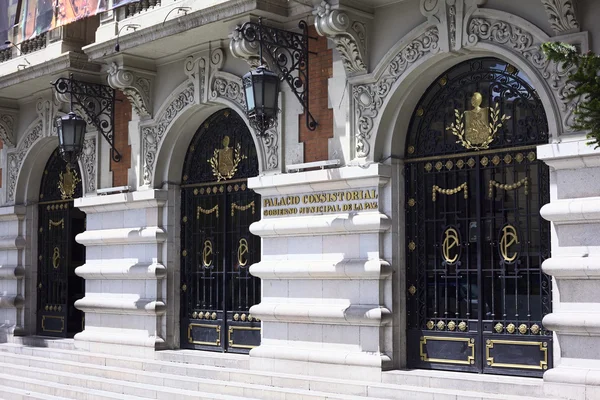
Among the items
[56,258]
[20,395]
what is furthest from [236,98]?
[56,258]

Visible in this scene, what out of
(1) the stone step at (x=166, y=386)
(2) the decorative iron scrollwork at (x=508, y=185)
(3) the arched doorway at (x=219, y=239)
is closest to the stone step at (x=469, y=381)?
(1) the stone step at (x=166, y=386)

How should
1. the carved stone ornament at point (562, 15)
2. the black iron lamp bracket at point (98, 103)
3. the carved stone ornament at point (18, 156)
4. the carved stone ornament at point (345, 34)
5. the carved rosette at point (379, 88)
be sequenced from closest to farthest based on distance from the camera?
the carved stone ornament at point (562, 15)
the carved rosette at point (379, 88)
the carved stone ornament at point (345, 34)
the black iron lamp bracket at point (98, 103)
the carved stone ornament at point (18, 156)

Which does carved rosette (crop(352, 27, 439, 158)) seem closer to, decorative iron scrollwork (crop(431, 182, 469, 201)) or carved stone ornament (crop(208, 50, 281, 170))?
decorative iron scrollwork (crop(431, 182, 469, 201))

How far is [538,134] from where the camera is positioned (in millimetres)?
11773

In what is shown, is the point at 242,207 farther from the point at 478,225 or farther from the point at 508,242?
the point at 508,242

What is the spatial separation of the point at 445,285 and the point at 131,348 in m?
6.35

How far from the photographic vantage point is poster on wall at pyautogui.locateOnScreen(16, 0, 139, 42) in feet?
54.1

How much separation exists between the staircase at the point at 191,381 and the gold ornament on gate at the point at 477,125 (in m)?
2.98

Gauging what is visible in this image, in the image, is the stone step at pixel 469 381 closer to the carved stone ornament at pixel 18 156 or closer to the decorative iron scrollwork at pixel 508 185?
the decorative iron scrollwork at pixel 508 185

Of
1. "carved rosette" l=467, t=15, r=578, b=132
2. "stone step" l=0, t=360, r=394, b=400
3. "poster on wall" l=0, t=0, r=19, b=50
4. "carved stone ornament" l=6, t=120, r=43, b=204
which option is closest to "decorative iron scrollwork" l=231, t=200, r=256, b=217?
"stone step" l=0, t=360, r=394, b=400

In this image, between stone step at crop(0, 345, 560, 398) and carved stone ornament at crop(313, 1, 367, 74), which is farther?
carved stone ornament at crop(313, 1, 367, 74)

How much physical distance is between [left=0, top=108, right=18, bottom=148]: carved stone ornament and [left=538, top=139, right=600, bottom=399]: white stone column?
12.6 m

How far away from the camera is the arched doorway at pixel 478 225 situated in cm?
1177

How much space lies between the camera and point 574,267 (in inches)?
420
